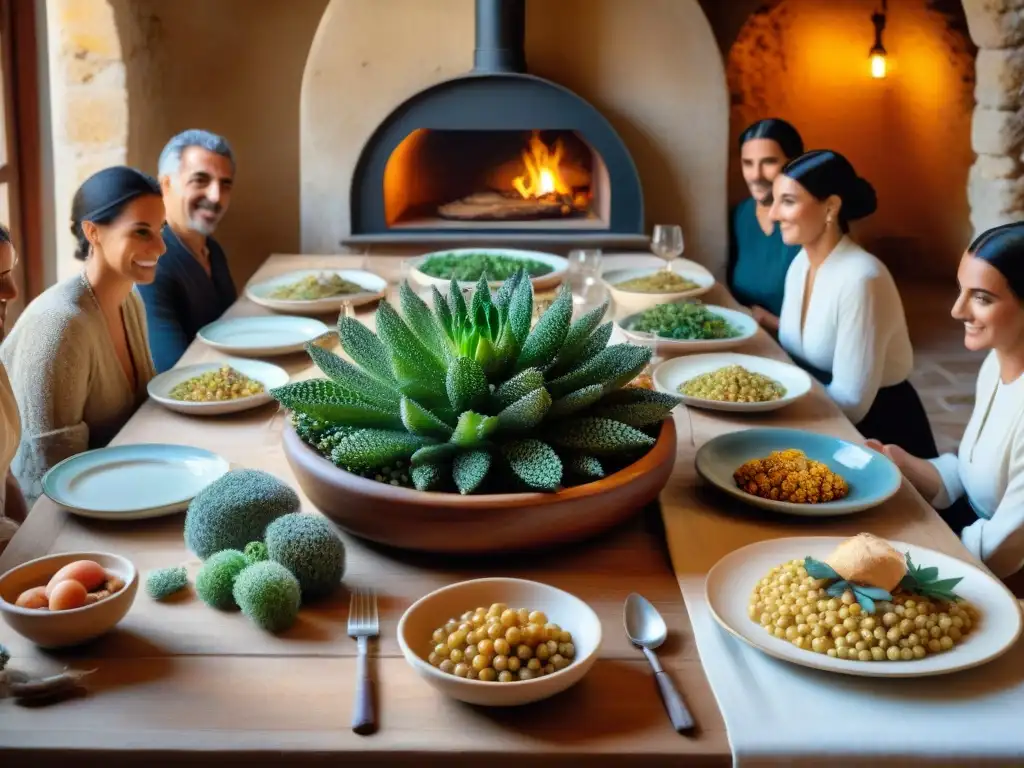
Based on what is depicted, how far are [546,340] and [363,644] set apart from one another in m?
0.50

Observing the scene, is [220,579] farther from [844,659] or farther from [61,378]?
[61,378]

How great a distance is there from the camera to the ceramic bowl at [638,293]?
3.03 metres

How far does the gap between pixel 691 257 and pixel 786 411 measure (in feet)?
7.33

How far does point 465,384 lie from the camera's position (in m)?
1.49

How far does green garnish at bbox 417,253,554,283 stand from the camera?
307 cm

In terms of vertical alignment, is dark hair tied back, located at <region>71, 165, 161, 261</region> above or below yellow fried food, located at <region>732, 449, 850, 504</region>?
above

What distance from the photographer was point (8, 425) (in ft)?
6.23

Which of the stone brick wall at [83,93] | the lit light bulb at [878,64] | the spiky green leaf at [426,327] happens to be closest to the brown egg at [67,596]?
the spiky green leaf at [426,327]

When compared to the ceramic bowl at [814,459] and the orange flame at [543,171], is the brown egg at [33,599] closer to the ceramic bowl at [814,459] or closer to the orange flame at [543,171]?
the ceramic bowl at [814,459]

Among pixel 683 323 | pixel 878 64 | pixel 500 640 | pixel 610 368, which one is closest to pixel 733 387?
pixel 683 323

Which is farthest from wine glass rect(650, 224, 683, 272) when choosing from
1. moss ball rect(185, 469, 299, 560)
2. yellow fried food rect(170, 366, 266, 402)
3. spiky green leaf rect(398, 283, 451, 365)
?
moss ball rect(185, 469, 299, 560)

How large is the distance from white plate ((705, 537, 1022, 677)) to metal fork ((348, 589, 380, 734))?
15.8 inches

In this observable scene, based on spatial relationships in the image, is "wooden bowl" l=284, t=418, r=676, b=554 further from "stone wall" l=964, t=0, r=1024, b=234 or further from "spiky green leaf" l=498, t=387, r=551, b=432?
"stone wall" l=964, t=0, r=1024, b=234

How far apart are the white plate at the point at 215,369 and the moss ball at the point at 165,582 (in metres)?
0.59
